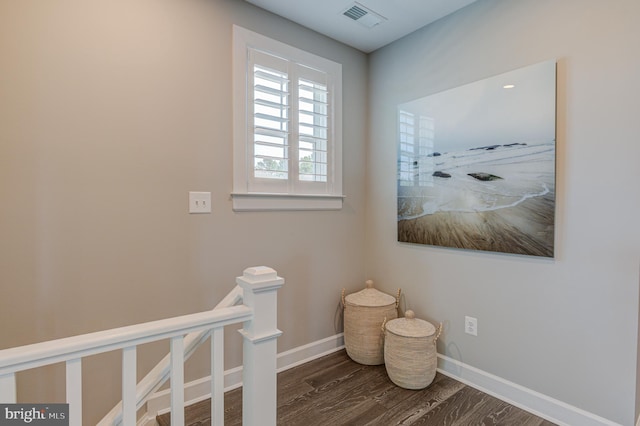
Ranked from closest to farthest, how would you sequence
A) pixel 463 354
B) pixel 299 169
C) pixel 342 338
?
pixel 463 354, pixel 299 169, pixel 342 338

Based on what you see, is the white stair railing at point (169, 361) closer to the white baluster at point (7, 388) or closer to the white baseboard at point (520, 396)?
the white baluster at point (7, 388)

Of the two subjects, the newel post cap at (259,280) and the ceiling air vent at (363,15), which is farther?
the ceiling air vent at (363,15)

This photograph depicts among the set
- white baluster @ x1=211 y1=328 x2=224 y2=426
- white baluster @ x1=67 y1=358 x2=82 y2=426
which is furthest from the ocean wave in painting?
white baluster @ x1=67 y1=358 x2=82 y2=426

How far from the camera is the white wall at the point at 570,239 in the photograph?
5.24ft

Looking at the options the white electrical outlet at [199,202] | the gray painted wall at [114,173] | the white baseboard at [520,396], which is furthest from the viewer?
the white electrical outlet at [199,202]

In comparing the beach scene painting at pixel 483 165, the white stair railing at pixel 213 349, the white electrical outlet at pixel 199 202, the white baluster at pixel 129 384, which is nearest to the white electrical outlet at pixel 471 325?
the beach scene painting at pixel 483 165

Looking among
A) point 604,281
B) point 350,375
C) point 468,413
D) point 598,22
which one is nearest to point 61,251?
point 350,375

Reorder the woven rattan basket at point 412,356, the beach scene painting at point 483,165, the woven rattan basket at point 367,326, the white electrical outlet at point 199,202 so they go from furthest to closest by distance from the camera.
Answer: the woven rattan basket at point 367,326 < the woven rattan basket at point 412,356 < the white electrical outlet at point 199,202 < the beach scene painting at point 483,165

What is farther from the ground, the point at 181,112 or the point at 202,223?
the point at 181,112

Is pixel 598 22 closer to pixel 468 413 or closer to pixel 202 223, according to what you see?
pixel 468 413

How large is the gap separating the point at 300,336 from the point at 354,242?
89 centimetres

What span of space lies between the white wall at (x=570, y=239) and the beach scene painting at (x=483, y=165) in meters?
0.07

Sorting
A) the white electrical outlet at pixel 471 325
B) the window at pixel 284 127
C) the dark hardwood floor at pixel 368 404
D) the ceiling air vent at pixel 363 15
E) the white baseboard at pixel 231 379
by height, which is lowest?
the dark hardwood floor at pixel 368 404

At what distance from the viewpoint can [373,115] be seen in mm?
2842
